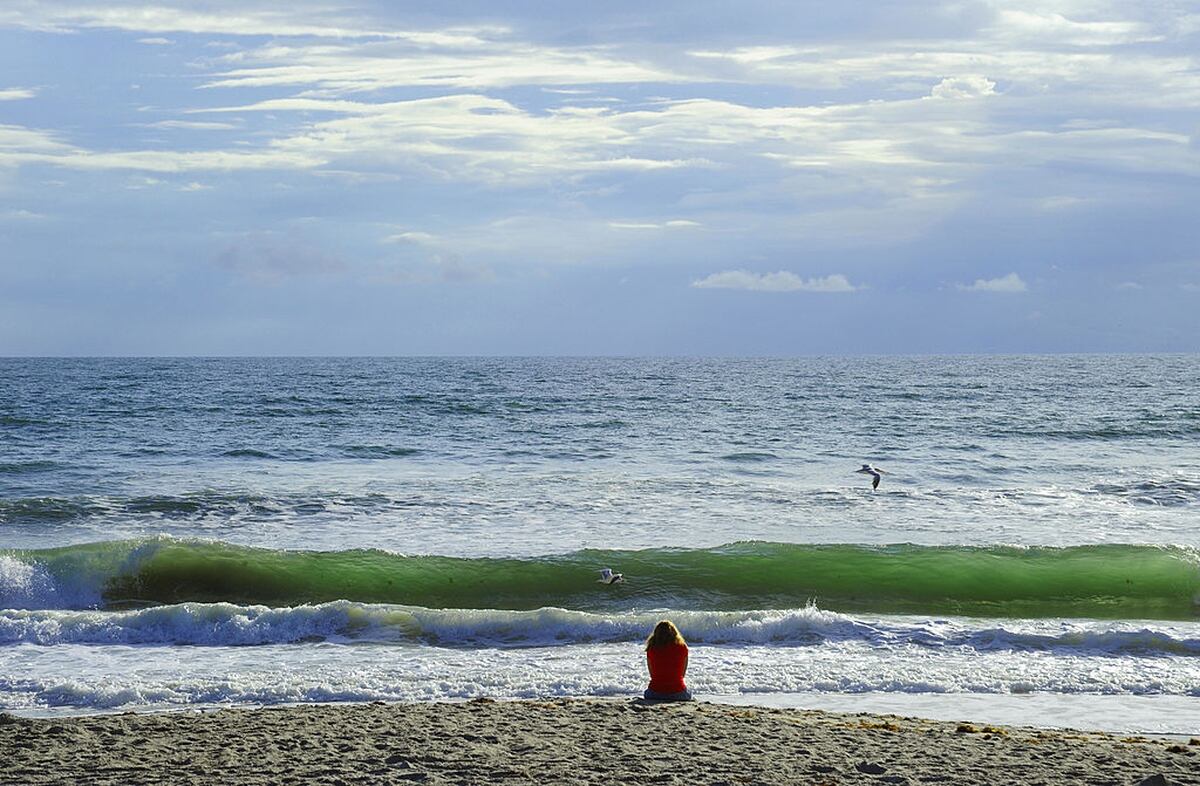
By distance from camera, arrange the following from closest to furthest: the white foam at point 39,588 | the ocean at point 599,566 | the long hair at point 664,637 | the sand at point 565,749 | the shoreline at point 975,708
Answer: the sand at point 565,749
the shoreline at point 975,708
the long hair at point 664,637
the ocean at point 599,566
the white foam at point 39,588

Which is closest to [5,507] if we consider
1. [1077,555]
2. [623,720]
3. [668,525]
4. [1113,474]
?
[668,525]

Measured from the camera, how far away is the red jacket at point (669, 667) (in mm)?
10727

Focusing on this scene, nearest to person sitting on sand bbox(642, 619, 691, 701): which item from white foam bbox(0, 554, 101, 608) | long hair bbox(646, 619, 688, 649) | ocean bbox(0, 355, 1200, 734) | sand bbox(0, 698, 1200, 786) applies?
long hair bbox(646, 619, 688, 649)

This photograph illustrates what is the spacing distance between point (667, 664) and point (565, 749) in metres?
2.10

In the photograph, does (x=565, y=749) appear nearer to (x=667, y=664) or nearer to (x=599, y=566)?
(x=667, y=664)

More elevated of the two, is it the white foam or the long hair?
the long hair

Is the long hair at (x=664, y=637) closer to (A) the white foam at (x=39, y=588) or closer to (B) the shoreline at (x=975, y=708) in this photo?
(B) the shoreline at (x=975, y=708)

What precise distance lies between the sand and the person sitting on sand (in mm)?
258

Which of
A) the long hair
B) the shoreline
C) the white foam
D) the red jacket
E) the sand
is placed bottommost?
the white foam

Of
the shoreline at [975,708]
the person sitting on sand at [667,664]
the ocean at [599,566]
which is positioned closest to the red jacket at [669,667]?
the person sitting on sand at [667,664]

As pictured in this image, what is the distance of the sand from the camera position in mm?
8156

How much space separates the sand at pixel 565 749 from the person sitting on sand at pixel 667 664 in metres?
0.26

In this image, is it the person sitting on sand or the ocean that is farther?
the ocean

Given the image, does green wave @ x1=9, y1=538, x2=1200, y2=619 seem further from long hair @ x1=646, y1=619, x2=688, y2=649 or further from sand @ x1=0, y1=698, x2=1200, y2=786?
sand @ x1=0, y1=698, x2=1200, y2=786
